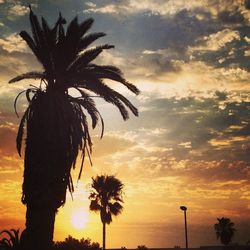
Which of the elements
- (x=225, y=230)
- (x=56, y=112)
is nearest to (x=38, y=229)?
(x=56, y=112)

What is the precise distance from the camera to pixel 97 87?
69.3 feet

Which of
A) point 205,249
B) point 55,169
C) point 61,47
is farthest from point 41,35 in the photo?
point 205,249

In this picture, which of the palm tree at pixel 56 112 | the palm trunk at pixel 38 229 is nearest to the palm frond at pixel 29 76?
the palm tree at pixel 56 112

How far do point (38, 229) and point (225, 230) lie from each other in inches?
2385

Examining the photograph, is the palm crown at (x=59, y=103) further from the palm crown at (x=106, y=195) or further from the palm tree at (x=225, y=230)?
the palm tree at (x=225, y=230)

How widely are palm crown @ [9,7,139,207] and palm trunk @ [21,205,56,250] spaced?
0.54 m

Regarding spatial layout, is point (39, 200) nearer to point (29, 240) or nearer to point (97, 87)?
point (29, 240)

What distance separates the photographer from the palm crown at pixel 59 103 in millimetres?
19000

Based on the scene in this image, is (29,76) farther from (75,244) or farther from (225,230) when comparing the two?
(225,230)

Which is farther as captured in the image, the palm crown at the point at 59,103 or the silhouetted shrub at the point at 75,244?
the silhouetted shrub at the point at 75,244

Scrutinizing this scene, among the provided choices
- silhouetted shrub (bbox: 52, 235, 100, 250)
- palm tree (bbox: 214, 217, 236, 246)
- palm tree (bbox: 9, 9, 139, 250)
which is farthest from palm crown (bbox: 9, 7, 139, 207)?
palm tree (bbox: 214, 217, 236, 246)

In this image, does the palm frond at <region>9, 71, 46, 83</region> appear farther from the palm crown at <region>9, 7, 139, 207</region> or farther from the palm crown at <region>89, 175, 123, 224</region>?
the palm crown at <region>89, 175, 123, 224</region>

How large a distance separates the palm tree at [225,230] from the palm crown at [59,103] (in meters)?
57.4

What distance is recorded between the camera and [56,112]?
64.3 feet
